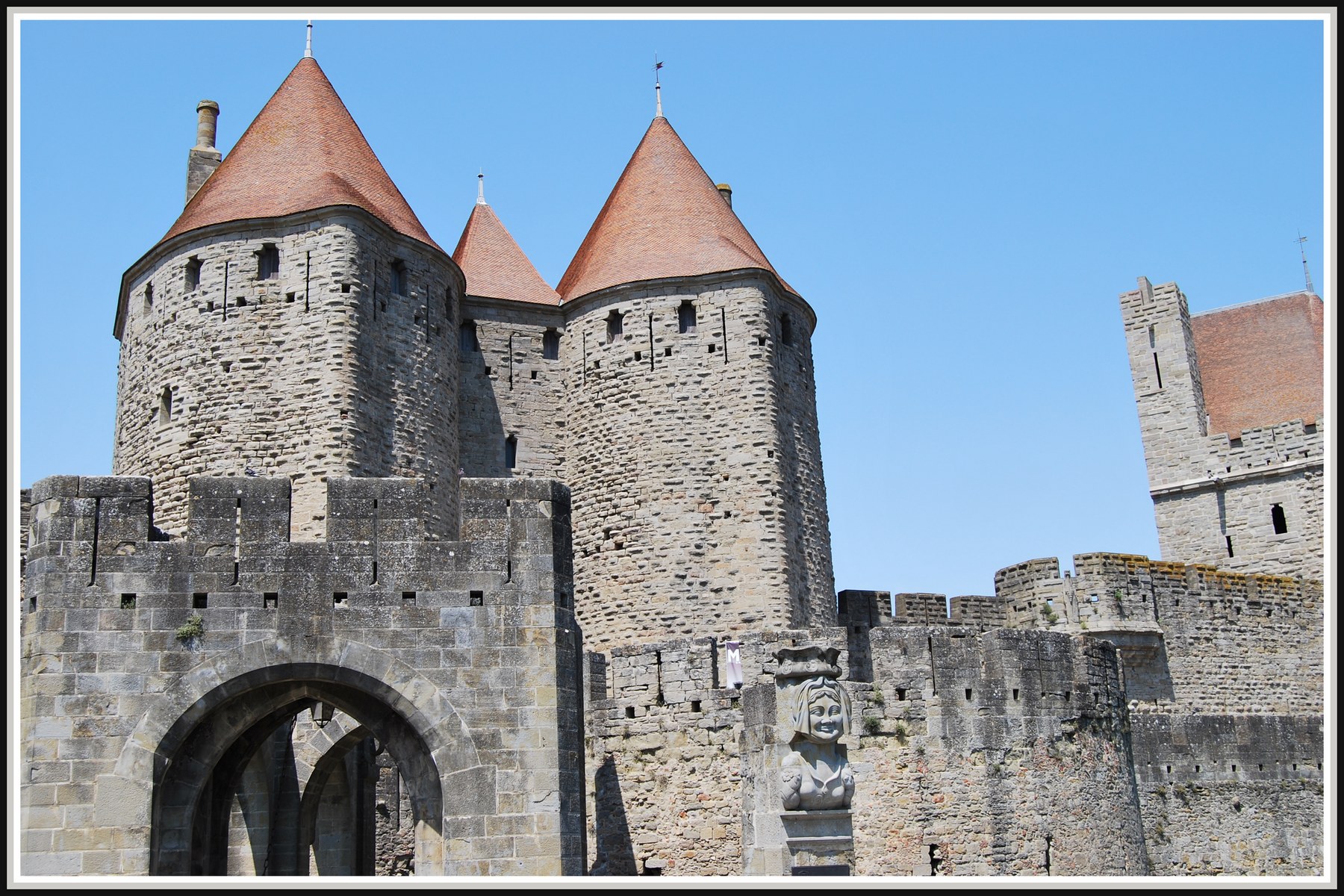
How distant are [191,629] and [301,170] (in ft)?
52.6

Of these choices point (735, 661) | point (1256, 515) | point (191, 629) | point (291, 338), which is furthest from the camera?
point (1256, 515)

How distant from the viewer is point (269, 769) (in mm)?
18609

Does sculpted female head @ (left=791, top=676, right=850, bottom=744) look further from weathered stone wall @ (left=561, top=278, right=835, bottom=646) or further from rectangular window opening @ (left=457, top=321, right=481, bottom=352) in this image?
rectangular window opening @ (left=457, top=321, right=481, bottom=352)

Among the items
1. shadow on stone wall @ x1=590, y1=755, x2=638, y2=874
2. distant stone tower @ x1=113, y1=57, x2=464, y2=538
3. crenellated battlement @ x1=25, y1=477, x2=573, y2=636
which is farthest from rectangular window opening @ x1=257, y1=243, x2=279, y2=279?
crenellated battlement @ x1=25, y1=477, x2=573, y2=636

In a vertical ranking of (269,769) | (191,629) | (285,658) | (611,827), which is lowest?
(611,827)

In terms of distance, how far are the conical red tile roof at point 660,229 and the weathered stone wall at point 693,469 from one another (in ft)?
1.68

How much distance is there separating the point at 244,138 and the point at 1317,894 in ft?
76.1

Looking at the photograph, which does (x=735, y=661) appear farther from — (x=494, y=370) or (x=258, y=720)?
(x=494, y=370)

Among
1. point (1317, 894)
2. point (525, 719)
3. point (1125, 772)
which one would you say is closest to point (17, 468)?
point (525, 719)

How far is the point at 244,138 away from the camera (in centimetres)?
2806

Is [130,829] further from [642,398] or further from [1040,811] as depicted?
[642,398]

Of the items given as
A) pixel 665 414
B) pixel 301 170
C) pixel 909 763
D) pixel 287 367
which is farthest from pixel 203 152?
pixel 909 763

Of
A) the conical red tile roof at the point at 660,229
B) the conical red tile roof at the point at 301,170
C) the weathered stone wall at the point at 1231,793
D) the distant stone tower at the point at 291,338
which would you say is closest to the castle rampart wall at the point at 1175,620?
the weathered stone wall at the point at 1231,793

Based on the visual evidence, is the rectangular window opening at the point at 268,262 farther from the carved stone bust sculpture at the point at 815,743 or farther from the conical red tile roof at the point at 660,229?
the carved stone bust sculpture at the point at 815,743
